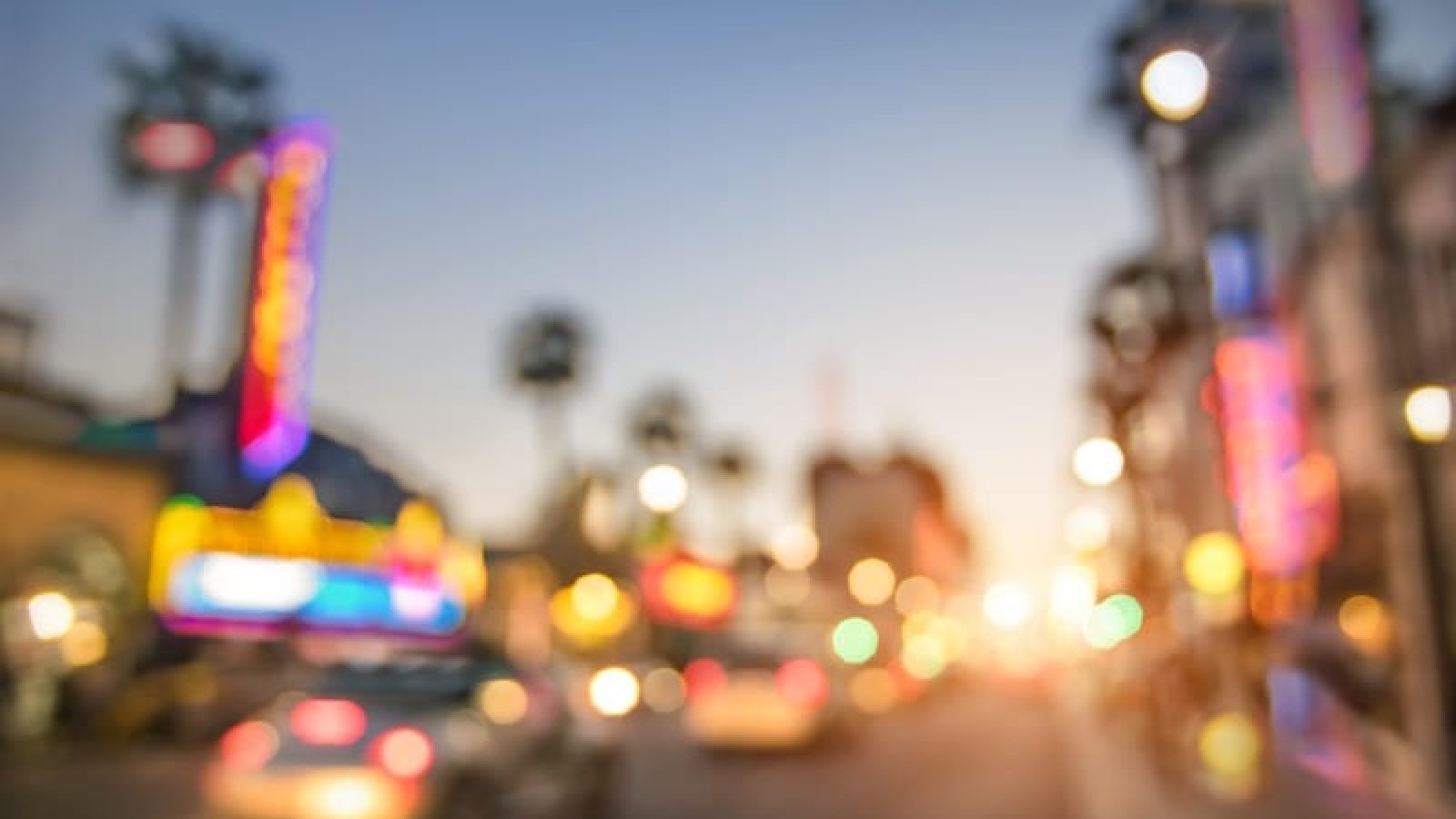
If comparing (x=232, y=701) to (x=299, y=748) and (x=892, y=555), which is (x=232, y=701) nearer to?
(x=299, y=748)

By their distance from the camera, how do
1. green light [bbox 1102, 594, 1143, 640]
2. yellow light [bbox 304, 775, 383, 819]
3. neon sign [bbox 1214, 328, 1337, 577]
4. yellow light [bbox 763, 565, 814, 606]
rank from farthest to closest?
yellow light [bbox 763, 565, 814, 606] < neon sign [bbox 1214, 328, 1337, 577] < green light [bbox 1102, 594, 1143, 640] < yellow light [bbox 304, 775, 383, 819]

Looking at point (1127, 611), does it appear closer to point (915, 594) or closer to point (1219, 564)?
point (1219, 564)

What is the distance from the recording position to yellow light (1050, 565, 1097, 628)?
88.0ft

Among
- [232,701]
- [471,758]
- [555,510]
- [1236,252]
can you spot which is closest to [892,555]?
[555,510]

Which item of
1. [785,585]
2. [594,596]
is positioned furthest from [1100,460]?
[785,585]

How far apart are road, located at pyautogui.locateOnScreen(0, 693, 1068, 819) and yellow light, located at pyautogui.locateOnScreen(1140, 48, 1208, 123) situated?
731 cm

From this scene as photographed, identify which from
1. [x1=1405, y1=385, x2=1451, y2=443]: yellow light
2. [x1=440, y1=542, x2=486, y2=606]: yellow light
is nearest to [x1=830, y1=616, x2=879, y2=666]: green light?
[x1=440, y1=542, x2=486, y2=606]: yellow light

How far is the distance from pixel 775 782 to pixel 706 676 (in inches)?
143

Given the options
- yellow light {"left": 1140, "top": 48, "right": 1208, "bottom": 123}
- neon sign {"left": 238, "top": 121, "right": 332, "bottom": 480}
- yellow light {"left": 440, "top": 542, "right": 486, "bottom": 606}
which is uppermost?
neon sign {"left": 238, "top": 121, "right": 332, "bottom": 480}

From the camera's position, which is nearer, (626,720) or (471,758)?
(471,758)

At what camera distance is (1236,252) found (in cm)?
2814

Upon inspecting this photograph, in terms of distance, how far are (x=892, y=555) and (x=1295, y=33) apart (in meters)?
106

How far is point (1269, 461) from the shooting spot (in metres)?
26.8

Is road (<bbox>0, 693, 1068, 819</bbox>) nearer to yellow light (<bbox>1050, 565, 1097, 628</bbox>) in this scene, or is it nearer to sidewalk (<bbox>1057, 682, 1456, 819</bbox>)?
sidewalk (<bbox>1057, 682, 1456, 819</bbox>)
